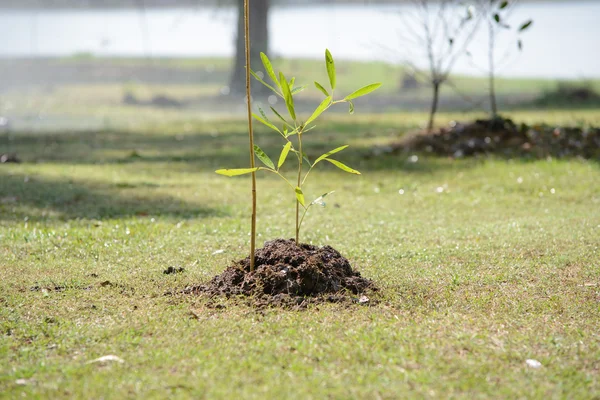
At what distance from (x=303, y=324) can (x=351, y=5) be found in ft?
51.1

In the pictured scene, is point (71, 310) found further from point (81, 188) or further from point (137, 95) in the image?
point (137, 95)

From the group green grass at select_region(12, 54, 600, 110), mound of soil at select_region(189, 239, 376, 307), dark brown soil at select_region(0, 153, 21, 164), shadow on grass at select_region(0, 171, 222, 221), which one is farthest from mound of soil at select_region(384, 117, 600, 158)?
green grass at select_region(12, 54, 600, 110)

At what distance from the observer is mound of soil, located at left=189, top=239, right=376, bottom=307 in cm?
385

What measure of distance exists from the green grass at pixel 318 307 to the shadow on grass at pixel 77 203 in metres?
0.03

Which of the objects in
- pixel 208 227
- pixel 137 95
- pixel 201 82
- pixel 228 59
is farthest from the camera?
pixel 228 59

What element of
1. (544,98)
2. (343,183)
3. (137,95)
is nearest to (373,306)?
(343,183)

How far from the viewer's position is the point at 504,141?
8.80 metres

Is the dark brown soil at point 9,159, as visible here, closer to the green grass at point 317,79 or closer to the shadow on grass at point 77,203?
the shadow on grass at point 77,203

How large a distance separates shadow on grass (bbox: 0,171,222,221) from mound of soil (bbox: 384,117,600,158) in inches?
133

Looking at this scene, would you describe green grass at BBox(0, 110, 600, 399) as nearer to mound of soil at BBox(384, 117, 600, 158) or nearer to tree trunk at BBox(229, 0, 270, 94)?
mound of soil at BBox(384, 117, 600, 158)

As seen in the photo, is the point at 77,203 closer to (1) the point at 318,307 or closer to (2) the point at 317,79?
(1) the point at 318,307

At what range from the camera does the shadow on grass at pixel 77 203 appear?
239 inches

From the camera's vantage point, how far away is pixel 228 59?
1942 cm

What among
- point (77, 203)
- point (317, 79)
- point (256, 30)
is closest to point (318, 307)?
point (77, 203)
